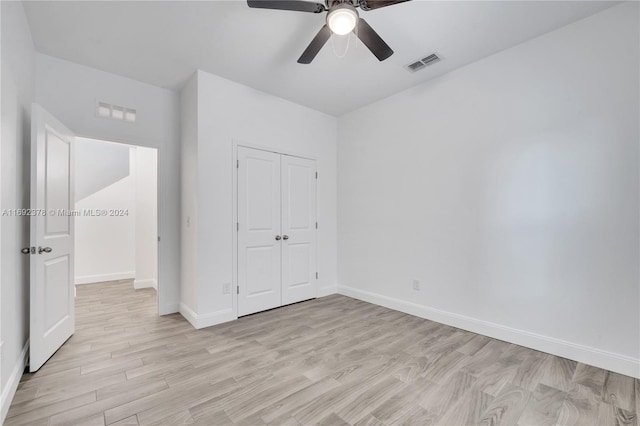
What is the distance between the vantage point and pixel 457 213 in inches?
126

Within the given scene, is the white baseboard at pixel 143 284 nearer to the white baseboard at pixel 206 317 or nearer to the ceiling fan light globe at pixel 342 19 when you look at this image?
the white baseboard at pixel 206 317

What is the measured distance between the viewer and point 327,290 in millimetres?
4492

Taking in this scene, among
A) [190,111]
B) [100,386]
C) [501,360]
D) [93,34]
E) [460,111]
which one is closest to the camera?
[100,386]

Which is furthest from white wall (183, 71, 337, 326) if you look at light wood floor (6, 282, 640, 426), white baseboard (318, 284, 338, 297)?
white baseboard (318, 284, 338, 297)

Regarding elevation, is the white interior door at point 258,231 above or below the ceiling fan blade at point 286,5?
below

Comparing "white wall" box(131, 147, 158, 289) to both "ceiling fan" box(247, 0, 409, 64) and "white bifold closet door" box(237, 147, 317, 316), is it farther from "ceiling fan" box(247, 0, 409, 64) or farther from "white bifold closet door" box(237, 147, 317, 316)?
"ceiling fan" box(247, 0, 409, 64)

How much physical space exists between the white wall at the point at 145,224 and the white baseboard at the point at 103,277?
104 cm

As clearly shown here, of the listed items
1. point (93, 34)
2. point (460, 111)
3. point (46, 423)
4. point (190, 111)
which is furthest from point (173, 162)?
point (460, 111)

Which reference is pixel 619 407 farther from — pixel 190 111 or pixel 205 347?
pixel 190 111

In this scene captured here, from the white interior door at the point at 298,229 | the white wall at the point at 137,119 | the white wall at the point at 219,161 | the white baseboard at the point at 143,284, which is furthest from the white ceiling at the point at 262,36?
the white baseboard at the point at 143,284

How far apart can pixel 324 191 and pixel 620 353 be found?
3522mm

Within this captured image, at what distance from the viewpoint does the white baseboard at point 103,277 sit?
5.18 metres

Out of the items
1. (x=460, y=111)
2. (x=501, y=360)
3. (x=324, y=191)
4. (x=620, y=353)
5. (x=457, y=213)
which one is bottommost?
(x=501, y=360)

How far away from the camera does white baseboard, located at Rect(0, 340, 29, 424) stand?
5.58ft
